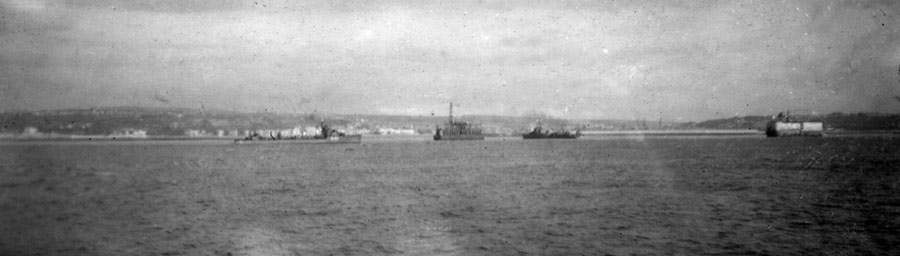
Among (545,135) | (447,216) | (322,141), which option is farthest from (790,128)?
(447,216)

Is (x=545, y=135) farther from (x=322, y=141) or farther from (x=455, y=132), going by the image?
(x=322, y=141)

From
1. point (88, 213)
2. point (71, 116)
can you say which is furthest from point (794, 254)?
point (71, 116)

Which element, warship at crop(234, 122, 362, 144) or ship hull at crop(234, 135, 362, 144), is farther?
warship at crop(234, 122, 362, 144)

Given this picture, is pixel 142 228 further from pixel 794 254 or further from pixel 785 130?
pixel 785 130

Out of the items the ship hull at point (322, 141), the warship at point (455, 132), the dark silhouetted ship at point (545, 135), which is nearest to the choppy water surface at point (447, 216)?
the ship hull at point (322, 141)

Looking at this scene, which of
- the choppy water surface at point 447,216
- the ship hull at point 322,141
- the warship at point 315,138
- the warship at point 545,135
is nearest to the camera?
the choppy water surface at point 447,216

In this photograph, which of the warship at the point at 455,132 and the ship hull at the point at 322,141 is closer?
the ship hull at the point at 322,141

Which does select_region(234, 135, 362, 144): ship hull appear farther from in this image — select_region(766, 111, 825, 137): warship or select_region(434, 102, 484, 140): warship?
select_region(766, 111, 825, 137): warship

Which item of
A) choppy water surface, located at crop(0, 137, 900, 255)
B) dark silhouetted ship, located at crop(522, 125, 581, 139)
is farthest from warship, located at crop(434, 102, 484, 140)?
choppy water surface, located at crop(0, 137, 900, 255)

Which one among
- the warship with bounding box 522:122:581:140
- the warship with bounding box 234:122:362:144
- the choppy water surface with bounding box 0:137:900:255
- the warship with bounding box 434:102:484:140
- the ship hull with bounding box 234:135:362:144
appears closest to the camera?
the choppy water surface with bounding box 0:137:900:255

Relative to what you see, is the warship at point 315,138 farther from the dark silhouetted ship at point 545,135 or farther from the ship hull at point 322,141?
the dark silhouetted ship at point 545,135

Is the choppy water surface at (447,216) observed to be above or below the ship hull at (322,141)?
below
